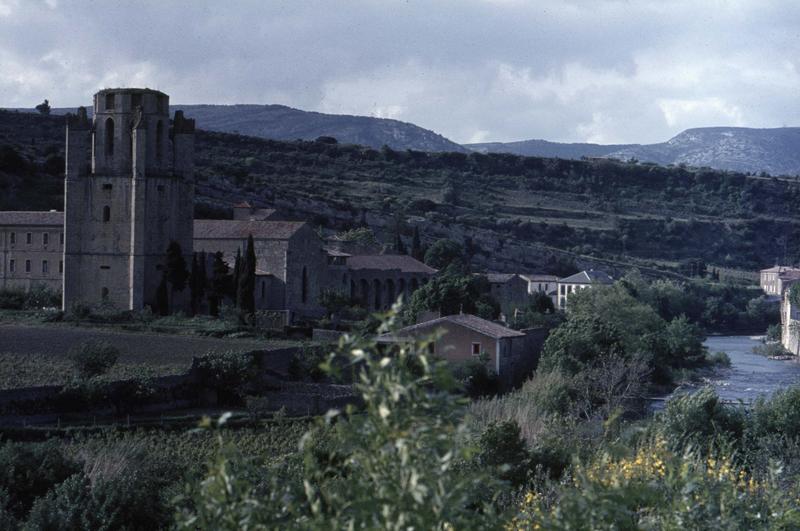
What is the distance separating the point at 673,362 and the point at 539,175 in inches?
3543

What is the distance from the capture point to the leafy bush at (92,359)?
36.3m

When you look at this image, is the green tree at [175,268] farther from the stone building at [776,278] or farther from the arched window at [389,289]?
the stone building at [776,278]

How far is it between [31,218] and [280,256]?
12.3m

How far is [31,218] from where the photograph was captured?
57.8 metres

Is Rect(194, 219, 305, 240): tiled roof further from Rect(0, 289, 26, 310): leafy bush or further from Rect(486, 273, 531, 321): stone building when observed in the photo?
Rect(486, 273, 531, 321): stone building

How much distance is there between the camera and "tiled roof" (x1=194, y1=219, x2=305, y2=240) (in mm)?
55812

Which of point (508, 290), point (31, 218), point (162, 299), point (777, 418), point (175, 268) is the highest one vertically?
point (31, 218)

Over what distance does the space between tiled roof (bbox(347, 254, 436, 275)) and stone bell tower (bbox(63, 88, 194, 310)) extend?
13791mm

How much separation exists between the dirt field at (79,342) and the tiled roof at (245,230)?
1077 cm

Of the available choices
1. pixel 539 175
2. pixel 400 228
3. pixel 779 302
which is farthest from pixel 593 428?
pixel 539 175

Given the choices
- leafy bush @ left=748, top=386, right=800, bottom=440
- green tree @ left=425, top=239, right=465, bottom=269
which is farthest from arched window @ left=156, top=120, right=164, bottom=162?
leafy bush @ left=748, top=386, right=800, bottom=440

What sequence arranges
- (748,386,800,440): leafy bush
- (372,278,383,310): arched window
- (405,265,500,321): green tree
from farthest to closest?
(372,278,383,310): arched window, (405,265,500,321): green tree, (748,386,800,440): leafy bush

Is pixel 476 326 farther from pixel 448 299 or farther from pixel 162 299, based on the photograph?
pixel 162 299

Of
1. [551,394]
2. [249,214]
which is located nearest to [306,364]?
[551,394]
